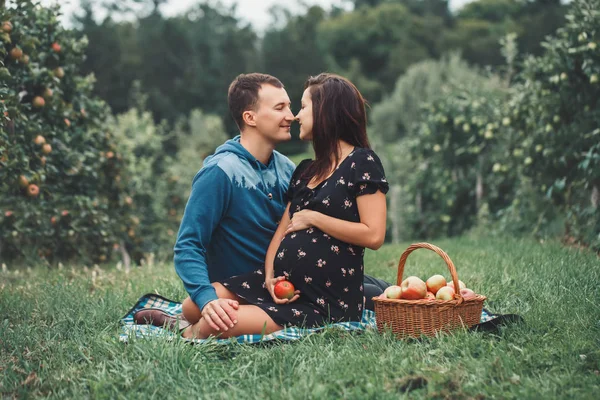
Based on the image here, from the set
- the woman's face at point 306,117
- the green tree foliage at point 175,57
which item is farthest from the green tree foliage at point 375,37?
the woman's face at point 306,117

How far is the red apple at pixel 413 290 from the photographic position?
346 centimetres

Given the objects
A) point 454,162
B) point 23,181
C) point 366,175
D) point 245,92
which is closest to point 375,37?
point 454,162

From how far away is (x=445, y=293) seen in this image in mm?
3420

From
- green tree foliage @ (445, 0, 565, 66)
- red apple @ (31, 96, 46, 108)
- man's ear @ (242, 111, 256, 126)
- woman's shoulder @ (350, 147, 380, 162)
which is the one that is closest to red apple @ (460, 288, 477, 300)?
woman's shoulder @ (350, 147, 380, 162)

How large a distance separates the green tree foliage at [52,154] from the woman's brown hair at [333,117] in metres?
2.86

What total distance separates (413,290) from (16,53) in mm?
4212

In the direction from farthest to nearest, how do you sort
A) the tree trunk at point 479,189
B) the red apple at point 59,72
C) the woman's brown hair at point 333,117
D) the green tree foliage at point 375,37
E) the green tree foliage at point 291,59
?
the green tree foliage at point 375,37
the green tree foliage at point 291,59
the tree trunk at point 479,189
the red apple at point 59,72
the woman's brown hair at point 333,117

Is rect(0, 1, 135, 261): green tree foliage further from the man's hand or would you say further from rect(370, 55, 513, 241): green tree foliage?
rect(370, 55, 513, 241): green tree foliage

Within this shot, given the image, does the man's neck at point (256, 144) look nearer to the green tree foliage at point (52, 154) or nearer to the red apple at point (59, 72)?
the green tree foliage at point (52, 154)

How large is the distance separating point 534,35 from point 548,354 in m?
31.6

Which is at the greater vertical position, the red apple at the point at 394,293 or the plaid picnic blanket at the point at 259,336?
the red apple at the point at 394,293

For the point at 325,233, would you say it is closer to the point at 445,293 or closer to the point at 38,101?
the point at 445,293

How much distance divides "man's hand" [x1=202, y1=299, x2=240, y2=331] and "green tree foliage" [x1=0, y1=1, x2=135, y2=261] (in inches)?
112

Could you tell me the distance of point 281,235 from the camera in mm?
3773
